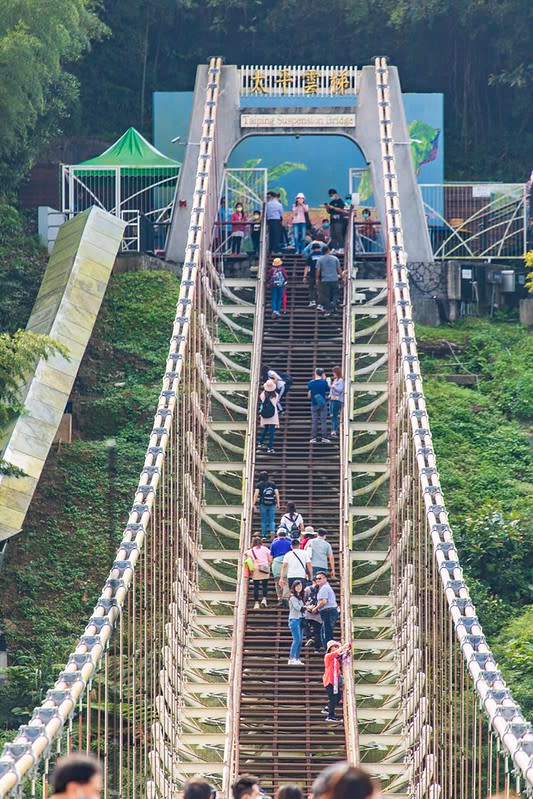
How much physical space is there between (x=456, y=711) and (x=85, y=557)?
23.5 feet

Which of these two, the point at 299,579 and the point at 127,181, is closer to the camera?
the point at 299,579

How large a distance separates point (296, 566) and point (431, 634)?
2.07 metres

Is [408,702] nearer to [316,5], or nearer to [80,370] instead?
[80,370]

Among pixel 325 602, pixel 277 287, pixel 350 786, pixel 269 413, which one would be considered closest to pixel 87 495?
pixel 269 413

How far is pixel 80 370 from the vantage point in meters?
38.5

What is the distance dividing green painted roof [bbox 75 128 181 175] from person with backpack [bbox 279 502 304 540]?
1846cm

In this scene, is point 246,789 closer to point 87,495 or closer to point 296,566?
point 296,566

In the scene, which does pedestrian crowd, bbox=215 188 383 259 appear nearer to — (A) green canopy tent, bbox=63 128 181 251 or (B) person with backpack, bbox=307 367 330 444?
(A) green canopy tent, bbox=63 128 181 251

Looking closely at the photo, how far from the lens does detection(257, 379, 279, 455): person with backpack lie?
31.6m

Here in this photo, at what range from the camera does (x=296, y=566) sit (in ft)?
88.5

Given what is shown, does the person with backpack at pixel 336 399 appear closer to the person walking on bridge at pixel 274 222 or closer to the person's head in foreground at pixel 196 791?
the person walking on bridge at pixel 274 222

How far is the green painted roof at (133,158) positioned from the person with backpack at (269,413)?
1497cm

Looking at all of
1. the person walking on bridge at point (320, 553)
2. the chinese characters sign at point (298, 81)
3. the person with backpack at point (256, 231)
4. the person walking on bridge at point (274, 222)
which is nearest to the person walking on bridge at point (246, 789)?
the person walking on bridge at point (320, 553)

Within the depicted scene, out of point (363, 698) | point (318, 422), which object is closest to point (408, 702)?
point (363, 698)
